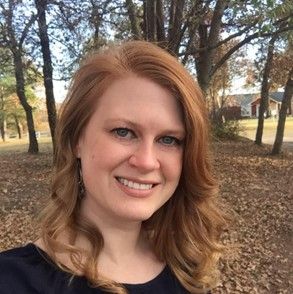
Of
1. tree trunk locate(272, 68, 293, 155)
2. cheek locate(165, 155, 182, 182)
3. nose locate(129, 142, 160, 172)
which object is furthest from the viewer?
tree trunk locate(272, 68, 293, 155)

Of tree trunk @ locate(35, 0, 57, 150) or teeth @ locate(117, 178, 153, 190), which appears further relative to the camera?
tree trunk @ locate(35, 0, 57, 150)

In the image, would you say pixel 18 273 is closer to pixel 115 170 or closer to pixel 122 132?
pixel 115 170

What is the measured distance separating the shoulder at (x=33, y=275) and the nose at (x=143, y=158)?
16.3 inches

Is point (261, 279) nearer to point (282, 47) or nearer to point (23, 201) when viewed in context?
point (23, 201)

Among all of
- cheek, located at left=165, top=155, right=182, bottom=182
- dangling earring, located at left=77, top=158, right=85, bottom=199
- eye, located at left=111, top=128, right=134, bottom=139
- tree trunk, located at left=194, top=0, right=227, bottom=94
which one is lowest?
dangling earring, located at left=77, top=158, right=85, bottom=199

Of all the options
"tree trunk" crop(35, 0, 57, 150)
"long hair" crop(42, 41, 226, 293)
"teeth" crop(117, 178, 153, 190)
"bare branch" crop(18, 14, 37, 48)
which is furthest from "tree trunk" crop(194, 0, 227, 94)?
"teeth" crop(117, 178, 153, 190)

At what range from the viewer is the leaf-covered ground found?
6.36 meters

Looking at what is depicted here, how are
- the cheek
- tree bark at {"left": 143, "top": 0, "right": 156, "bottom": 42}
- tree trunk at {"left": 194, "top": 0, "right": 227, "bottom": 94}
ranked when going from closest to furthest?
the cheek → tree bark at {"left": 143, "top": 0, "right": 156, "bottom": 42} → tree trunk at {"left": 194, "top": 0, "right": 227, "bottom": 94}

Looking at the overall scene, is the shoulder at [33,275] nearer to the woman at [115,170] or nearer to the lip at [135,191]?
the woman at [115,170]

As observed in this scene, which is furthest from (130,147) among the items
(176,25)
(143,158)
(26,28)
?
(26,28)

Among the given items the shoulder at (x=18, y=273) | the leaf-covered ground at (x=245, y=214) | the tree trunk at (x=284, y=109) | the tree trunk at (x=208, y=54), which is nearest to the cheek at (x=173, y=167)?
the shoulder at (x=18, y=273)

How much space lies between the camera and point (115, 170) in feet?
5.16

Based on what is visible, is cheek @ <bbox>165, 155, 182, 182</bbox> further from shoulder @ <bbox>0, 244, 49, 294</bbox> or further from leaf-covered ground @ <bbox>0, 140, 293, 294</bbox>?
leaf-covered ground @ <bbox>0, 140, 293, 294</bbox>

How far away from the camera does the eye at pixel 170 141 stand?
1.67 m
